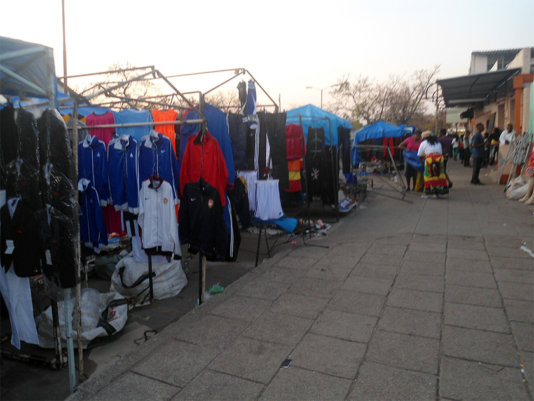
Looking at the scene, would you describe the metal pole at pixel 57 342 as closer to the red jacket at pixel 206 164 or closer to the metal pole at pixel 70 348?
the metal pole at pixel 70 348

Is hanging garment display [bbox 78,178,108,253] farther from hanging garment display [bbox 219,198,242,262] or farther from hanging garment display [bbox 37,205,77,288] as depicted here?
hanging garment display [bbox 37,205,77,288]

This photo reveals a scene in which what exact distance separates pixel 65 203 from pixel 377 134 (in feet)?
46.1

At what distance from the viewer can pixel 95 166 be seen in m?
4.77

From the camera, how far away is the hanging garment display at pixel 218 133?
456 cm

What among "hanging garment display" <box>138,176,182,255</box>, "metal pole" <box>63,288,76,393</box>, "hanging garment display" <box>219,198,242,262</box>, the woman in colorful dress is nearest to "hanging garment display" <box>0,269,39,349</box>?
"metal pole" <box>63,288,76,393</box>

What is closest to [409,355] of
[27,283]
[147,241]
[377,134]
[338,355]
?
[338,355]

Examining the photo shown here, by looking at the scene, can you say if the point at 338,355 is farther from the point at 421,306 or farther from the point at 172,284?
the point at 172,284

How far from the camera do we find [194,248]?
433 centimetres

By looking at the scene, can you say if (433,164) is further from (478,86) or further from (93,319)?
(93,319)

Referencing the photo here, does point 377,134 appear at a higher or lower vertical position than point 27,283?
higher

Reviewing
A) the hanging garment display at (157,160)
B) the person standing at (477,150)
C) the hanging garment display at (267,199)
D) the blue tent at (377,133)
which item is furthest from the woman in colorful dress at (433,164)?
the hanging garment display at (157,160)

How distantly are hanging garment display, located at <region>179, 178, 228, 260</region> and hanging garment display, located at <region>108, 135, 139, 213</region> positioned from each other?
66cm

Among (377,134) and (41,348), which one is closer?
(41,348)

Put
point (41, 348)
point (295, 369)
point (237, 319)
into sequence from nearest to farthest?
point (295, 369), point (41, 348), point (237, 319)
